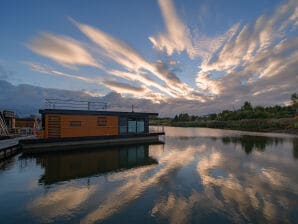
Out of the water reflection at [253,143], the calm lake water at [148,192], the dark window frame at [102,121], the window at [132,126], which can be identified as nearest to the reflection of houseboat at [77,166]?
the calm lake water at [148,192]

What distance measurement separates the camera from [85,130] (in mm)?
Answer: 29156

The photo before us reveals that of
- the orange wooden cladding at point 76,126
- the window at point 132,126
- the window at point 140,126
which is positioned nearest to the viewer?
the orange wooden cladding at point 76,126

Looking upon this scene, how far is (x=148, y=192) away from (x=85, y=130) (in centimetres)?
2030

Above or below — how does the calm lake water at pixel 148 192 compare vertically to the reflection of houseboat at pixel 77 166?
below

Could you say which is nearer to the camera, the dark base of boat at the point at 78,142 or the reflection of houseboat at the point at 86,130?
the dark base of boat at the point at 78,142

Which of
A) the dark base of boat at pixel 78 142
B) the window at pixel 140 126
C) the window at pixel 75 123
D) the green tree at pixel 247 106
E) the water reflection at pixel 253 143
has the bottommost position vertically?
the water reflection at pixel 253 143

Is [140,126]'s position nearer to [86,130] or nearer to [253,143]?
[86,130]

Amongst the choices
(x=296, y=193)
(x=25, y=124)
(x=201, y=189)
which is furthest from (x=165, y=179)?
(x=25, y=124)

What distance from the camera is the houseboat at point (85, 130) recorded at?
2617cm

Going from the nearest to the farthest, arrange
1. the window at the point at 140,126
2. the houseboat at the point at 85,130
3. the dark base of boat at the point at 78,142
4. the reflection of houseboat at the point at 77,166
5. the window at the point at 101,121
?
the reflection of houseboat at the point at 77,166
the dark base of boat at the point at 78,142
the houseboat at the point at 85,130
the window at the point at 101,121
the window at the point at 140,126

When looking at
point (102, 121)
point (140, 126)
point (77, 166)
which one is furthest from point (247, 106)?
point (77, 166)

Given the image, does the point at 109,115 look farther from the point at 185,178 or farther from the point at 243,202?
the point at 243,202

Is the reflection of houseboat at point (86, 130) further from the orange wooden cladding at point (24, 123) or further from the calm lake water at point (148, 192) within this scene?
the orange wooden cladding at point (24, 123)

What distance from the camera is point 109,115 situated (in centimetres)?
3136
